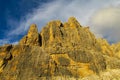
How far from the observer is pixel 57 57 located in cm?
12625

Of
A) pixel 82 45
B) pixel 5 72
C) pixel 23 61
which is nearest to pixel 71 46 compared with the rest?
pixel 82 45

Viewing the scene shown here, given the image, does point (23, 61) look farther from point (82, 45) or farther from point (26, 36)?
point (82, 45)

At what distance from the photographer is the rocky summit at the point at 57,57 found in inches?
4604

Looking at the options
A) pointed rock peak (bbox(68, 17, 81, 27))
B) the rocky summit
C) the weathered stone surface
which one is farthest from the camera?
pointed rock peak (bbox(68, 17, 81, 27))

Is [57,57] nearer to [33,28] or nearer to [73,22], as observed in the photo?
[33,28]

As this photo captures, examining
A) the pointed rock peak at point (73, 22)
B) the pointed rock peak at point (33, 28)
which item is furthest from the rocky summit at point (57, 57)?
the pointed rock peak at point (73, 22)

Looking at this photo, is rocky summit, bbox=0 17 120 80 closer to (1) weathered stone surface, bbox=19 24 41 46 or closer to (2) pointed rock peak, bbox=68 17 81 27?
(1) weathered stone surface, bbox=19 24 41 46

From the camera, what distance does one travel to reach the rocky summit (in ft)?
384

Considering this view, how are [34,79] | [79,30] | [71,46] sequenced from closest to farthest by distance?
1. [34,79]
2. [71,46]
3. [79,30]

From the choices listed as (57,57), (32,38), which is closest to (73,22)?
(32,38)

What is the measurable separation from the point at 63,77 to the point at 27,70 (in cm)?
1560

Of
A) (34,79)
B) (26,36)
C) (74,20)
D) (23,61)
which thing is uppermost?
(74,20)

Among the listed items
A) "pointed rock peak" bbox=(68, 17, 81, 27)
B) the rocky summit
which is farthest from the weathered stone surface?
"pointed rock peak" bbox=(68, 17, 81, 27)

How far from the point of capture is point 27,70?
117 meters
